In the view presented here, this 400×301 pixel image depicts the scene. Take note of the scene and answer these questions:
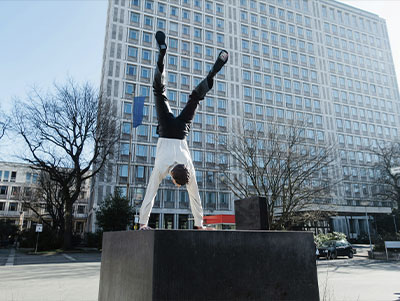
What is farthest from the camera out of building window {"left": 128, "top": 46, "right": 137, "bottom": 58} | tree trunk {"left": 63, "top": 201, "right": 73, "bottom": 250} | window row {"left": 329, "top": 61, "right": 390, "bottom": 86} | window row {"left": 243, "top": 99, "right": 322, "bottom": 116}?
window row {"left": 329, "top": 61, "right": 390, "bottom": 86}

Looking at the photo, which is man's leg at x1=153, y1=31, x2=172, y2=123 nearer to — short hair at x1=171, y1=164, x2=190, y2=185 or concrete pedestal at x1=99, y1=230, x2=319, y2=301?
short hair at x1=171, y1=164, x2=190, y2=185

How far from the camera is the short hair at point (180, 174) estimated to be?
4.63 m

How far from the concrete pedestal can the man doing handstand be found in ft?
2.90

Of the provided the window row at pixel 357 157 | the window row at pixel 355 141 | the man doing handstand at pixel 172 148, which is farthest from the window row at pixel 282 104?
the man doing handstand at pixel 172 148

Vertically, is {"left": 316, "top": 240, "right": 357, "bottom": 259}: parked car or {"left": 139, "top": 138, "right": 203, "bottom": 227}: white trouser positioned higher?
{"left": 139, "top": 138, "right": 203, "bottom": 227}: white trouser

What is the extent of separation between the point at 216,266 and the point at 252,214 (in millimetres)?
2538

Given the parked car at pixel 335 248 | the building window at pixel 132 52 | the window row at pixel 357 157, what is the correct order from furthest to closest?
the window row at pixel 357 157 → the building window at pixel 132 52 → the parked car at pixel 335 248

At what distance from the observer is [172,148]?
5.00 m

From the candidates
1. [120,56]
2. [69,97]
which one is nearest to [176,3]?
[120,56]

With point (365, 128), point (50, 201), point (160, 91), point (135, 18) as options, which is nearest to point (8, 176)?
point (50, 201)

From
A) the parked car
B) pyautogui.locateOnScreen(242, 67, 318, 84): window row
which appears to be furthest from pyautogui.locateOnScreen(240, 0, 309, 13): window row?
the parked car

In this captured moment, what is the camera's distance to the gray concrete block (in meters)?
5.85

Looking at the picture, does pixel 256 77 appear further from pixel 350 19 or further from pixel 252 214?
pixel 252 214

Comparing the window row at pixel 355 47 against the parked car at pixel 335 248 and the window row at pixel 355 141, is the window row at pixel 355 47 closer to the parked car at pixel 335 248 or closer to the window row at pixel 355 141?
the window row at pixel 355 141
